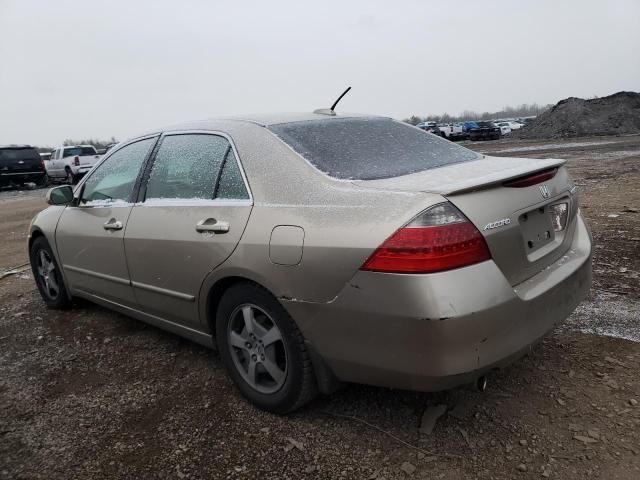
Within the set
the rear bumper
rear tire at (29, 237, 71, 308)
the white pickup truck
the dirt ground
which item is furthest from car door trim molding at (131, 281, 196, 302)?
the white pickup truck

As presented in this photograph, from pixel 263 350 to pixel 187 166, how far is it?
4.07 feet

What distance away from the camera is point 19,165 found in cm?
2077

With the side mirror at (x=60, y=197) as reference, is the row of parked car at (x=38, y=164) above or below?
below

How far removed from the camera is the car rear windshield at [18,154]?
811 inches

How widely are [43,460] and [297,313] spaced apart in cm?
142

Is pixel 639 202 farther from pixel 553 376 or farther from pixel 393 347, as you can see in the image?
pixel 393 347

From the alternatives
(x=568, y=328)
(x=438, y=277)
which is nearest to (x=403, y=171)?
(x=438, y=277)

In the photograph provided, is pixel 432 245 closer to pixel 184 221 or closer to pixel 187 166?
pixel 184 221

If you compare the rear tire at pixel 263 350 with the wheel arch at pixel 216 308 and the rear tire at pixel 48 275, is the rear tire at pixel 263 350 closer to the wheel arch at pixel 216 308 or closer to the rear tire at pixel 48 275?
the wheel arch at pixel 216 308

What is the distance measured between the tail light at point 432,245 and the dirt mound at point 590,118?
36273 mm

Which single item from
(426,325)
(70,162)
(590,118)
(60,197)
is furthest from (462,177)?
(590,118)

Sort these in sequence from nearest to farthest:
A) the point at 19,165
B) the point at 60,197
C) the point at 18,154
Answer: the point at 60,197 < the point at 19,165 < the point at 18,154

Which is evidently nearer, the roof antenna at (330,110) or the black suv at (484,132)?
the roof antenna at (330,110)

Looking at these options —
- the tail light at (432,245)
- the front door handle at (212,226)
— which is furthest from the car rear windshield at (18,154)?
the tail light at (432,245)
